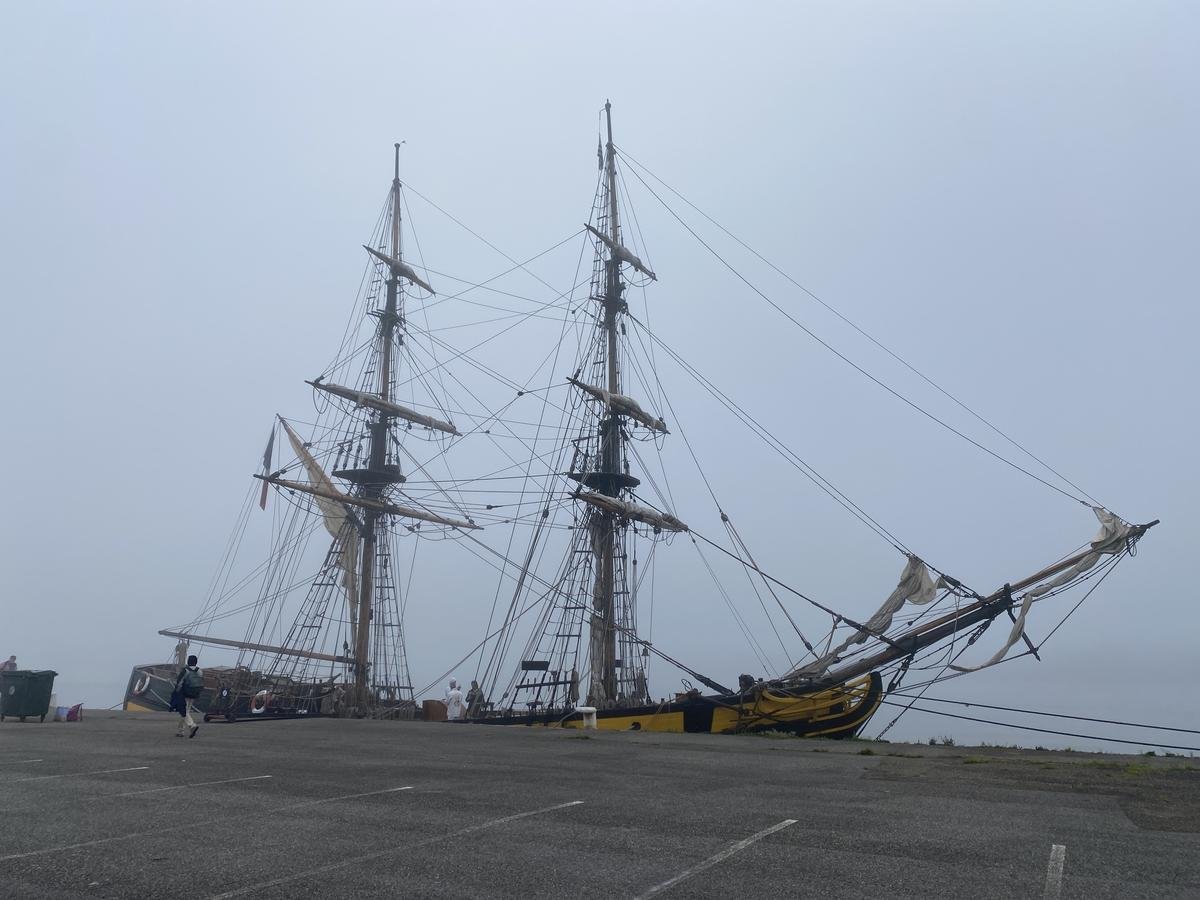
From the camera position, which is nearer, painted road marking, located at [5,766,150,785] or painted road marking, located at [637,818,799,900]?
painted road marking, located at [637,818,799,900]

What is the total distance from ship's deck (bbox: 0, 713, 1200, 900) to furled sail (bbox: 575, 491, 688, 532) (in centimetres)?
1944

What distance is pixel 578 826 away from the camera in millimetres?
8633

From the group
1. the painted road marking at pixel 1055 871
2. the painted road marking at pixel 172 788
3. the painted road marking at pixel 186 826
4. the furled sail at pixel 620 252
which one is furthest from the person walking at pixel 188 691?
the furled sail at pixel 620 252

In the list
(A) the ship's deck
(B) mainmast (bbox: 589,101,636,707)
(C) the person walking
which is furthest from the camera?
(B) mainmast (bbox: 589,101,636,707)

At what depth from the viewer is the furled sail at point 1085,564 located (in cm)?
2327

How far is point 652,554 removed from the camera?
124ft

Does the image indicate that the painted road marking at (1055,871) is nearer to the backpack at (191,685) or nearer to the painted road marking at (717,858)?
the painted road marking at (717,858)

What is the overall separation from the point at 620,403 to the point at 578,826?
29.1m

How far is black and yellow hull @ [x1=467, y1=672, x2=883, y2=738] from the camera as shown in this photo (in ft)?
84.1

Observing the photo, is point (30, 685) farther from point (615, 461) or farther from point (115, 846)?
point (615, 461)

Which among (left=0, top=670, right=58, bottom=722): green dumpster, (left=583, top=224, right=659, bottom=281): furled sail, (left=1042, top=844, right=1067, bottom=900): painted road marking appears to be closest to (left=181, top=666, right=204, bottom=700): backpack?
(left=0, top=670, right=58, bottom=722): green dumpster

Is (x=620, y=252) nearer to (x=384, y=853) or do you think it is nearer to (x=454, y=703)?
(x=454, y=703)

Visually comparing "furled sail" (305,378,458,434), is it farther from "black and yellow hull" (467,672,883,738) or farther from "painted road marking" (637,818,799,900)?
"painted road marking" (637,818,799,900)

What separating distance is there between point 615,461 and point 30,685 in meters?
21.1
